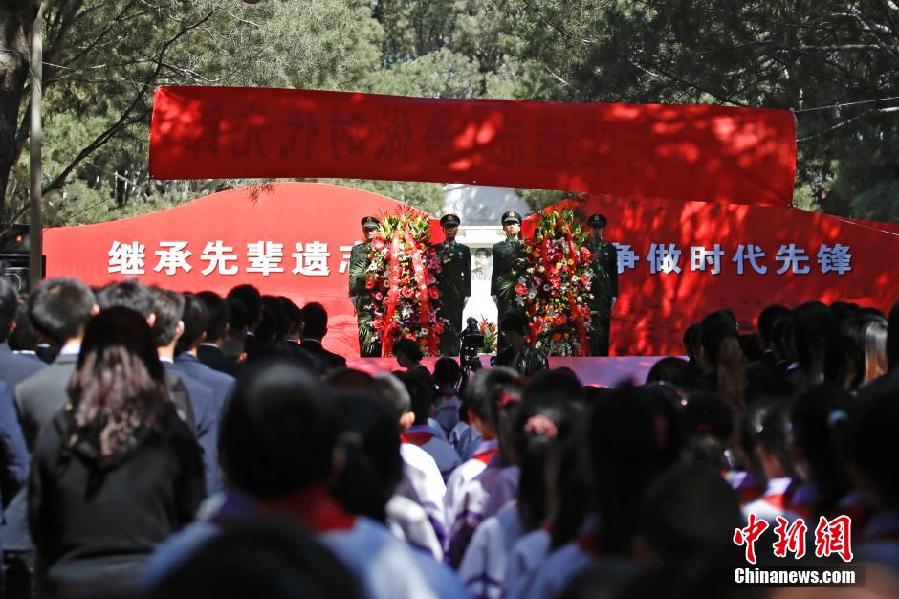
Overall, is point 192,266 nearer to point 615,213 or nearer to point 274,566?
point 615,213

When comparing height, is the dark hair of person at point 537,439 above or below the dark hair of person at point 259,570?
below

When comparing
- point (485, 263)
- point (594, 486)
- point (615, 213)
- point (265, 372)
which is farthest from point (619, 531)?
point (485, 263)

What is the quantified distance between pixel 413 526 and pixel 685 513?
5.12 ft

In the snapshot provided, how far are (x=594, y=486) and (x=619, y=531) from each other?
0.11 meters

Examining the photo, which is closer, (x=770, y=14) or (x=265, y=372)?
(x=265, y=372)

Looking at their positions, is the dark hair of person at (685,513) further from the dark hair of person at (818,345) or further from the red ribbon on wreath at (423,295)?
the red ribbon on wreath at (423,295)

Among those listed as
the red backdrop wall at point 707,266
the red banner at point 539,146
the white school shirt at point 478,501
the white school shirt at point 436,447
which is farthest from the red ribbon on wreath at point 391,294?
the white school shirt at point 478,501

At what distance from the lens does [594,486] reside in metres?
2.28

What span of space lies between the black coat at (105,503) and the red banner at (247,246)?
14152mm

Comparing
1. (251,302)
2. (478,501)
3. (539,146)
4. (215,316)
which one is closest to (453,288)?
(539,146)

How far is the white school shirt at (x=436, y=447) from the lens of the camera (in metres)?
4.63

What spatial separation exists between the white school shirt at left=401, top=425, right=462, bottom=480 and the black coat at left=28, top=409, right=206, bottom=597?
150 cm

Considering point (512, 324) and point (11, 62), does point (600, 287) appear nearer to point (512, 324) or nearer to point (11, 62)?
point (512, 324)

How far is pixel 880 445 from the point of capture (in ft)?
7.79
